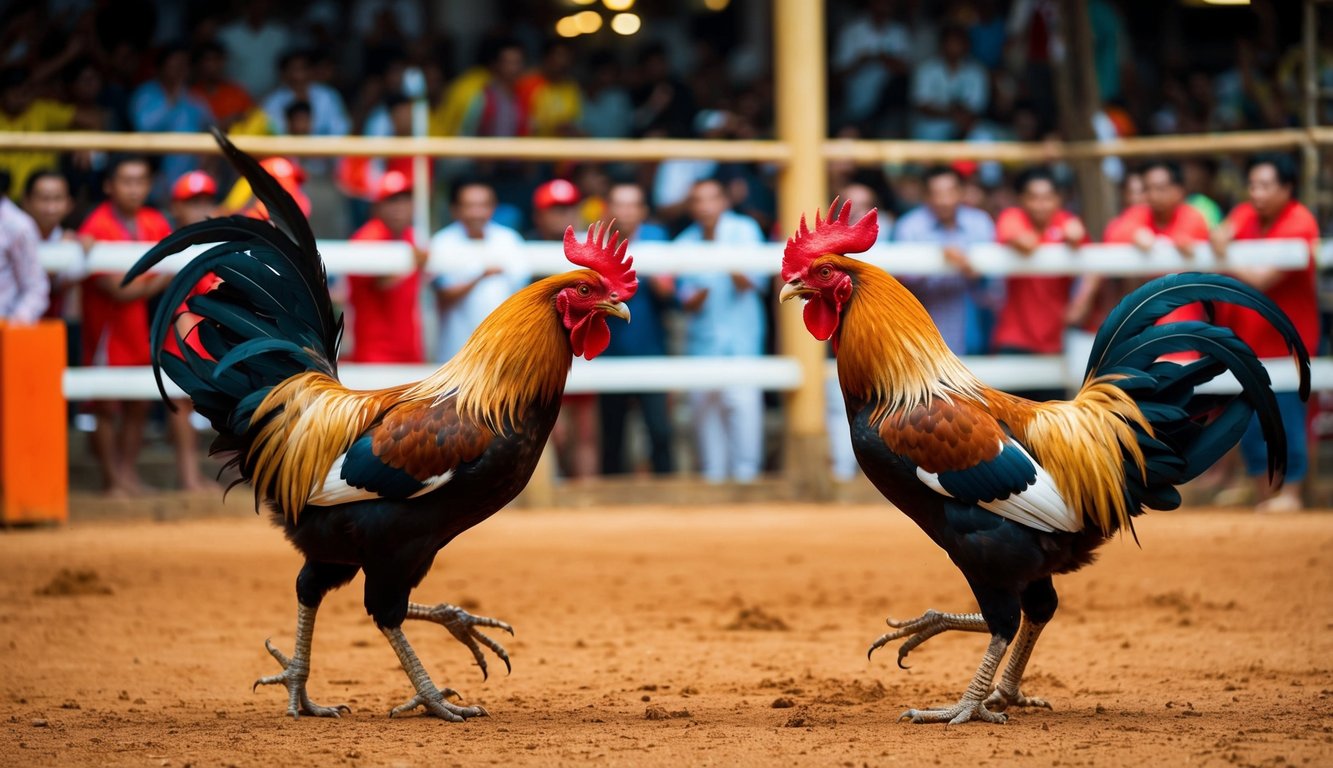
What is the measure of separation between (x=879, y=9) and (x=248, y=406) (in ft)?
34.4

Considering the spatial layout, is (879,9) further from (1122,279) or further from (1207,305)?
(1207,305)

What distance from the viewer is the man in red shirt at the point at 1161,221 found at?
1073cm

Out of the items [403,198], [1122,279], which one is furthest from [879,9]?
[403,198]

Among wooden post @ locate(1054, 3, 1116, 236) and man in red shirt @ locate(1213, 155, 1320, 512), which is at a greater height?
wooden post @ locate(1054, 3, 1116, 236)

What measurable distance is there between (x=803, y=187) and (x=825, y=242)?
223 inches

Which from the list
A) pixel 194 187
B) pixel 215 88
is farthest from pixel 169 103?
pixel 194 187

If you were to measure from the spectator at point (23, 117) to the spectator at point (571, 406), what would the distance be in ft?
11.1

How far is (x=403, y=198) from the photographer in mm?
10602

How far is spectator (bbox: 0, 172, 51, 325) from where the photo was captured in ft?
31.5

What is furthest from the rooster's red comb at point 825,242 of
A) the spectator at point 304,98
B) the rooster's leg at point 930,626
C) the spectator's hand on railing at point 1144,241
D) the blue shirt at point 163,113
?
the spectator at point 304,98

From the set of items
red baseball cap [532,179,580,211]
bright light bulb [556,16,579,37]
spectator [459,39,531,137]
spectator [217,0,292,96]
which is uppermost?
bright light bulb [556,16,579,37]

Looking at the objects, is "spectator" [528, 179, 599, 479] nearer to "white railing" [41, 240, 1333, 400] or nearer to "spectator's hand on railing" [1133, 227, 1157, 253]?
"white railing" [41, 240, 1333, 400]

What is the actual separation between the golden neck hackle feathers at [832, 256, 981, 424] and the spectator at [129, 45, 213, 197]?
807 cm

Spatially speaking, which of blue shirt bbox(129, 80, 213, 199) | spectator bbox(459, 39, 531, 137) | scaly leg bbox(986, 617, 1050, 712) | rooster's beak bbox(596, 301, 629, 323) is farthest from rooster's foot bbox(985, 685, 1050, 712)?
spectator bbox(459, 39, 531, 137)
